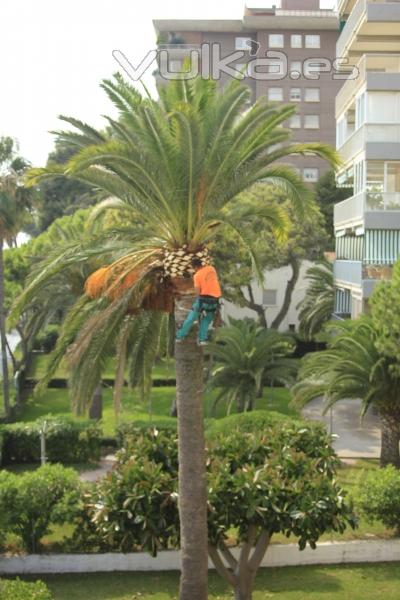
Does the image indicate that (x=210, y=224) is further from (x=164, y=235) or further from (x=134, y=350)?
(x=134, y=350)

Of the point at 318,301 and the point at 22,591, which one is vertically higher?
the point at 318,301

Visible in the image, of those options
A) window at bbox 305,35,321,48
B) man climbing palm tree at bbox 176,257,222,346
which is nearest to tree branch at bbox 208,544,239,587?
man climbing palm tree at bbox 176,257,222,346

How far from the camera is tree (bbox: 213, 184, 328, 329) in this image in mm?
26531

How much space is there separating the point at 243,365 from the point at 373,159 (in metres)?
7.68

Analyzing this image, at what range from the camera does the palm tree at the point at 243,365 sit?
24.2 meters

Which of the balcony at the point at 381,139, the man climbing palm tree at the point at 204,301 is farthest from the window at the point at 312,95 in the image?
the man climbing palm tree at the point at 204,301

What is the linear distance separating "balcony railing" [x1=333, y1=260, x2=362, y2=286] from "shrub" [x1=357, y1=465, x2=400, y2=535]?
11292mm

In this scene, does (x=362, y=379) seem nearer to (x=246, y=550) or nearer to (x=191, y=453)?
(x=246, y=550)

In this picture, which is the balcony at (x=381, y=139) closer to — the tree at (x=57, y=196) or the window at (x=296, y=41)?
the window at (x=296, y=41)

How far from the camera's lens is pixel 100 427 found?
68.9ft

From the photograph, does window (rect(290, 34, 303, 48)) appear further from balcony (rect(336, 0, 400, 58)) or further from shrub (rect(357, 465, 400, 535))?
shrub (rect(357, 465, 400, 535))

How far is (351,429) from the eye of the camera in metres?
24.0

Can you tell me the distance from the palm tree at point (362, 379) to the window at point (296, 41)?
48.8m

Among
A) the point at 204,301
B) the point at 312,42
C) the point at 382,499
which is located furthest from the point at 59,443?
the point at 312,42
